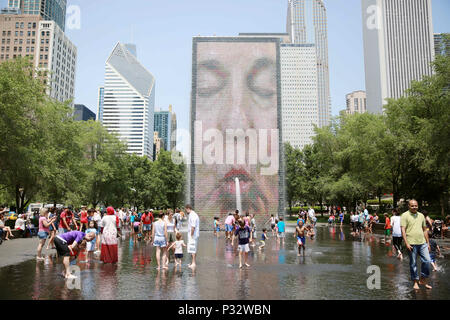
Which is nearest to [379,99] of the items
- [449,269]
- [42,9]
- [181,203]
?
[181,203]

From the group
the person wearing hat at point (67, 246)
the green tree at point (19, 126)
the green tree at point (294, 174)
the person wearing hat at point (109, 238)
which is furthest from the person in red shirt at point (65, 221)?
the green tree at point (294, 174)

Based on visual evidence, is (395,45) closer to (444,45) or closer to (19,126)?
(444,45)

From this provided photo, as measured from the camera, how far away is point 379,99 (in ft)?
287

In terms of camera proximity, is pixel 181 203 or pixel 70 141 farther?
pixel 181 203

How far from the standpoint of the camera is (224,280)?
9.26 m

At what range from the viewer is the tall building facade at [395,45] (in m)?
65.2

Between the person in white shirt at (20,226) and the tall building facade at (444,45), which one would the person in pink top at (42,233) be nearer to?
the person in white shirt at (20,226)

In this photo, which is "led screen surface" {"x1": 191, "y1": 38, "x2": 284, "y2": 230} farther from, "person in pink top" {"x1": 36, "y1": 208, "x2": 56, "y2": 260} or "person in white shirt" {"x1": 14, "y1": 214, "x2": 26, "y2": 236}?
"person in pink top" {"x1": 36, "y1": 208, "x2": 56, "y2": 260}

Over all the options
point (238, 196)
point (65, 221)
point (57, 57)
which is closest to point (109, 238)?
point (65, 221)

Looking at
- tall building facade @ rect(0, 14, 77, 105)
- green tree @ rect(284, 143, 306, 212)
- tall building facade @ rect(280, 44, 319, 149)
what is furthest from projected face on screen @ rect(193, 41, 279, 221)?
tall building facade @ rect(280, 44, 319, 149)

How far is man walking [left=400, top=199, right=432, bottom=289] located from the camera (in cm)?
821

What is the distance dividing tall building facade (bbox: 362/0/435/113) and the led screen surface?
2914 cm

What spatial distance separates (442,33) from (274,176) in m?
18.8
